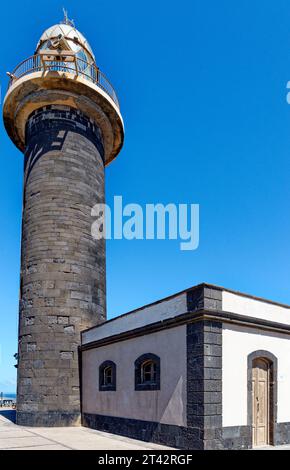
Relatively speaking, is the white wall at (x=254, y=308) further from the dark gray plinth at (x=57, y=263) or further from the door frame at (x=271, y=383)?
the dark gray plinth at (x=57, y=263)

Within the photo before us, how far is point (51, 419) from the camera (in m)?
13.0

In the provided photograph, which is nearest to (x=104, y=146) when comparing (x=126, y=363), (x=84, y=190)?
(x=84, y=190)

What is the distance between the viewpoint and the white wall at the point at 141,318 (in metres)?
9.30

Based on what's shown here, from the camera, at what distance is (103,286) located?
15.8 m

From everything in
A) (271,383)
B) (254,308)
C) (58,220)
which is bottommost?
(271,383)

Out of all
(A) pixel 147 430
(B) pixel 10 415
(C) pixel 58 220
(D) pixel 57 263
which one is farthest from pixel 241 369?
(B) pixel 10 415

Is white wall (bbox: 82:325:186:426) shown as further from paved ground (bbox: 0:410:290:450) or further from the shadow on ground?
the shadow on ground

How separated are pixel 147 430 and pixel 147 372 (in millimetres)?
1298

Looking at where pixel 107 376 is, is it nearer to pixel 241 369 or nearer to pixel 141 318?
pixel 141 318

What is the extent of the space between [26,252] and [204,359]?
8.89m

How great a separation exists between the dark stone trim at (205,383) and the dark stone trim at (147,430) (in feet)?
0.98

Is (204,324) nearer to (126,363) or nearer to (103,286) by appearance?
(126,363)
